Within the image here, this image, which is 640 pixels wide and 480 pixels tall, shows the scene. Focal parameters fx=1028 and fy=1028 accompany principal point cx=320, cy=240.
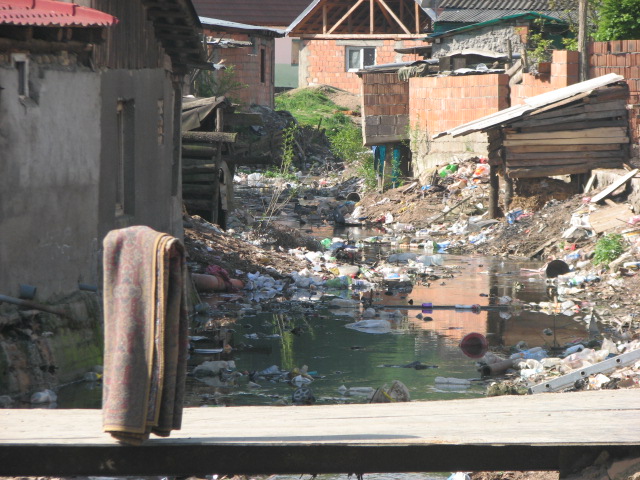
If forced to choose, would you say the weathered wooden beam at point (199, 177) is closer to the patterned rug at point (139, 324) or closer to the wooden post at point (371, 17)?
the patterned rug at point (139, 324)

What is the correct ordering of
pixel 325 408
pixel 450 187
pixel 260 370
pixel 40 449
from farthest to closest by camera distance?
→ pixel 450 187
pixel 260 370
pixel 325 408
pixel 40 449

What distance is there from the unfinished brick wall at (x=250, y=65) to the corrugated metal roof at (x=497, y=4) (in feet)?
24.5

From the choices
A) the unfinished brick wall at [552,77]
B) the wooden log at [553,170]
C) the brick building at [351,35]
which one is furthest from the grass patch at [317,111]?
the wooden log at [553,170]

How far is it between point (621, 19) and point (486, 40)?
808 cm

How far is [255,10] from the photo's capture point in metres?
44.6

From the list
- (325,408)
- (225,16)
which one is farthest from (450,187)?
(225,16)

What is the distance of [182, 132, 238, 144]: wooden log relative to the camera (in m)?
15.8

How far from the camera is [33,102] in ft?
28.3

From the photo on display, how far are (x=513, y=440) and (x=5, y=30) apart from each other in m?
5.48

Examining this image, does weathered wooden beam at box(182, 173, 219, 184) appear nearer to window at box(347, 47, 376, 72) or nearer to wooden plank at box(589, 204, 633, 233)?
wooden plank at box(589, 204, 633, 233)

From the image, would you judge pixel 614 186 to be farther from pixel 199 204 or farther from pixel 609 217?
pixel 199 204

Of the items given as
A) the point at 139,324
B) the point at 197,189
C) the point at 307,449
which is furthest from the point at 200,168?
the point at 139,324

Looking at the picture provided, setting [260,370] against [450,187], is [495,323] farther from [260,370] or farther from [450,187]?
[450,187]

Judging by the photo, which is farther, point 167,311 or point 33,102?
point 33,102
